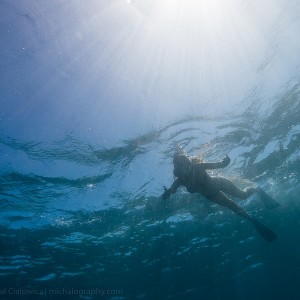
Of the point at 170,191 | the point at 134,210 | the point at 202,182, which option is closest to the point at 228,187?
the point at 202,182

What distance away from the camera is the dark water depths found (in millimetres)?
12516

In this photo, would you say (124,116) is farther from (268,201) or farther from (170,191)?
(268,201)

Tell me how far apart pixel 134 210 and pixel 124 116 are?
26.3 feet

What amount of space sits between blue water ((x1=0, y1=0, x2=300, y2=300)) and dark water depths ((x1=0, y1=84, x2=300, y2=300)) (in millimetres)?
86

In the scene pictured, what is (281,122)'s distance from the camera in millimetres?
14766

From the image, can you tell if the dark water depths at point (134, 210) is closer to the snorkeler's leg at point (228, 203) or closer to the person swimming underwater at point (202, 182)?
the person swimming underwater at point (202, 182)

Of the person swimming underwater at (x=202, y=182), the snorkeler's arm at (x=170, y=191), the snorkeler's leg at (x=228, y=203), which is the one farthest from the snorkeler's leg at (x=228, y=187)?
the snorkeler's arm at (x=170, y=191)

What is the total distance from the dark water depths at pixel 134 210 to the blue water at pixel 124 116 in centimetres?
9

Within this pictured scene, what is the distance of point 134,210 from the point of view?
17.4m

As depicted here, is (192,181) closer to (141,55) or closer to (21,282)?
(141,55)

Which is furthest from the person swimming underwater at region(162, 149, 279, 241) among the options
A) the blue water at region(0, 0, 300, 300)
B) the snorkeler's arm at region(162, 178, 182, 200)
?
the blue water at region(0, 0, 300, 300)

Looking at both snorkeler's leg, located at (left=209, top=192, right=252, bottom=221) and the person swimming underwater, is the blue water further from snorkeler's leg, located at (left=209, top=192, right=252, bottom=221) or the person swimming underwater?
snorkeler's leg, located at (left=209, top=192, right=252, bottom=221)

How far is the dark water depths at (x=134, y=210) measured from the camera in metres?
12.5

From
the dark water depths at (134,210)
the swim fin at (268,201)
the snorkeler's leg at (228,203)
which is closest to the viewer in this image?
Answer: the snorkeler's leg at (228,203)
